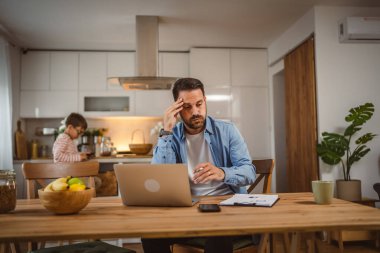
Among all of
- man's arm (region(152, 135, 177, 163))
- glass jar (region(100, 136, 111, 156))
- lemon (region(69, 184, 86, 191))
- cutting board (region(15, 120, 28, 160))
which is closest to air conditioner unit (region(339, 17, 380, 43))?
man's arm (region(152, 135, 177, 163))

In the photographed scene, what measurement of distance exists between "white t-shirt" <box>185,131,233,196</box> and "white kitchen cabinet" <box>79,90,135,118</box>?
11.5 feet

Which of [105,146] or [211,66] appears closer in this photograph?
[105,146]

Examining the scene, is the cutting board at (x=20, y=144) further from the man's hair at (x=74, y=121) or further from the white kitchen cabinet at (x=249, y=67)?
the white kitchen cabinet at (x=249, y=67)

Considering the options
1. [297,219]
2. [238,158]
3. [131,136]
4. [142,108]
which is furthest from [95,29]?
[297,219]

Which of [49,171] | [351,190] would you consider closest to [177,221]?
[49,171]

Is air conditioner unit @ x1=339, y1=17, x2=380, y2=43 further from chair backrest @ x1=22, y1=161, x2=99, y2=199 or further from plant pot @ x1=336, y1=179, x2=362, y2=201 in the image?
chair backrest @ x1=22, y1=161, x2=99, y2=199

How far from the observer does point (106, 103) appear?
541cm

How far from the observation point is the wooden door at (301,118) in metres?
3.96

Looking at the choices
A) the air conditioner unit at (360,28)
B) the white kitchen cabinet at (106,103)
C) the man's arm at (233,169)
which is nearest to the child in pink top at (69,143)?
the white kitchen cabinet at (106,103)

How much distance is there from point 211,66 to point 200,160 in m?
3.62

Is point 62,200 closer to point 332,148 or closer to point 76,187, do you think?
point 76,187

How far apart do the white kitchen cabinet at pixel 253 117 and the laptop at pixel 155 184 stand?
4132mm

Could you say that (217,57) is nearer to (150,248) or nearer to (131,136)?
(131,136)

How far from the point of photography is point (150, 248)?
1.52 m
